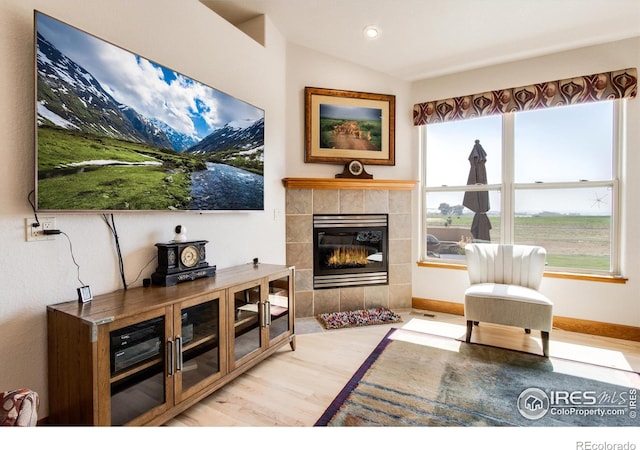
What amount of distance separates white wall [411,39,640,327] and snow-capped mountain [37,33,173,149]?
3412 mm

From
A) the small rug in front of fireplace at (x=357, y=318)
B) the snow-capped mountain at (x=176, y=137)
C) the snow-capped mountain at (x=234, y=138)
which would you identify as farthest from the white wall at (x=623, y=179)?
the snow-capped mountain at (x=176, y=137)

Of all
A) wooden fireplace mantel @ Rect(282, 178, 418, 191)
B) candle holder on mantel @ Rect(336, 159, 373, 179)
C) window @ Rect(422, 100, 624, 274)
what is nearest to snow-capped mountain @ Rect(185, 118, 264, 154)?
wooden fireplace mantel @ Rect(282, 178, 418, 191)

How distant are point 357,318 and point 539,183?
2.38 m

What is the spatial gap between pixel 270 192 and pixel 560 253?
10.0 ft

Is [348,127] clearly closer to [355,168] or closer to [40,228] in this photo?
[355,168]

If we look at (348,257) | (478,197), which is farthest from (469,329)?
(478,197)

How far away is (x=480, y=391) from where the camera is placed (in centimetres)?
193

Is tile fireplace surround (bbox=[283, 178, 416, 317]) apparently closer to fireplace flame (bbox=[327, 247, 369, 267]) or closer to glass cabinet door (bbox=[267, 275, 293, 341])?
fireplace flame (bbox=[327, 247, 369, 267])

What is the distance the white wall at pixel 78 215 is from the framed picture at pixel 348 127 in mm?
927

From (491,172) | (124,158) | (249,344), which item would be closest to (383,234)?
(491,172)
